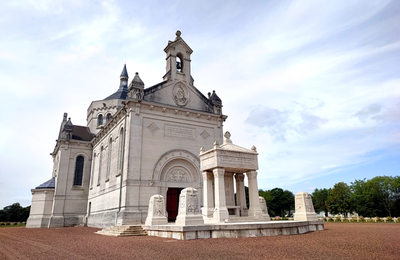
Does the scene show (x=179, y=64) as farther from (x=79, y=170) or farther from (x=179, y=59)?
(x=79, y=170)

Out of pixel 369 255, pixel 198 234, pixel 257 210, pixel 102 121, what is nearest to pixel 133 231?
pixel 198 234

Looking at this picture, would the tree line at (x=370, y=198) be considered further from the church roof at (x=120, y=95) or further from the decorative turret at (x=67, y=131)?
the decorative turret at (x=67, y=131)

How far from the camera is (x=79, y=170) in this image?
A: 38531 millimetres

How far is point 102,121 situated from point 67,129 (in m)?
7.00

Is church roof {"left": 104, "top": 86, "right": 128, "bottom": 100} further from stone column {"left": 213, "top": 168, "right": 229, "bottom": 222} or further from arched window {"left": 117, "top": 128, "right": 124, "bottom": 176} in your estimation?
stone column {"left": 213, "top": 168, "right": 229, "bottom": 222}

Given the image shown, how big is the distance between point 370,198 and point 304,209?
53.1 m

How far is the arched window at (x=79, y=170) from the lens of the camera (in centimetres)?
3812

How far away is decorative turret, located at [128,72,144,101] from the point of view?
25.3 metres

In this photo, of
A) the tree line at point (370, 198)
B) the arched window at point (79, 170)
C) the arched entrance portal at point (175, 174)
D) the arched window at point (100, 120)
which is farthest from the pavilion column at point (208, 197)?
the tree line at point (370, 198)

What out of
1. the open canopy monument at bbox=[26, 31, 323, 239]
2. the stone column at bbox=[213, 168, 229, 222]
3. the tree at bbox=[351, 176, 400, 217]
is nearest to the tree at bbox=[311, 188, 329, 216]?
the tree at bbox=[351, 176, 400, 217]

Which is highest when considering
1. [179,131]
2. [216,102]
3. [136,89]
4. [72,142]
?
[216,102]

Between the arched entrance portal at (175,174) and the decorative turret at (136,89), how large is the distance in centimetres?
608

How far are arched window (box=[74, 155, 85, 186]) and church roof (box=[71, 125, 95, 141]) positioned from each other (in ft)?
10.5

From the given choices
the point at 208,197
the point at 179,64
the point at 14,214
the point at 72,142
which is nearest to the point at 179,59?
the point at 179,64
